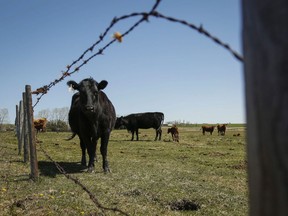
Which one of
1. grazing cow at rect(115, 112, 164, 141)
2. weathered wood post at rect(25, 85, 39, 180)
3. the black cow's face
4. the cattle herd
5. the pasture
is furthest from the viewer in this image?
grazing cow at rect(115, 112, 164, 141)

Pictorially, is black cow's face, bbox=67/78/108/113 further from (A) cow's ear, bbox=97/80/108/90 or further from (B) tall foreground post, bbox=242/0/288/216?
(B) tall foreground post, bbox=242/0/288/216

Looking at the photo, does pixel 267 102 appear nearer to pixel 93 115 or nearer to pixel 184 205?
pixel 184 205

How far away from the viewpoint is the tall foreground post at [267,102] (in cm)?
83

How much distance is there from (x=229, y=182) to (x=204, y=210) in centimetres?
336

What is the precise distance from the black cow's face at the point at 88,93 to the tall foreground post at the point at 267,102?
860 cm

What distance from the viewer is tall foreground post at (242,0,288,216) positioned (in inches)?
32.9

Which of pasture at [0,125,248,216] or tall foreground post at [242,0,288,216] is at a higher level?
tall foreground post at [242,0,288,216]

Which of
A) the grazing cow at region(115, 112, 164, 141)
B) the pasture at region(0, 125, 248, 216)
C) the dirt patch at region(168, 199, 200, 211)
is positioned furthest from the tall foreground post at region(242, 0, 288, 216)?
the grazing cow at region(115, 112, 164, 141)

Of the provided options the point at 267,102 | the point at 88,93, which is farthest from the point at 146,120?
the point at 267,102

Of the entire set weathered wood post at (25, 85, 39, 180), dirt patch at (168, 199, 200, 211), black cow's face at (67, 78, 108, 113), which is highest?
black cow's face at (67, 78, 108, 113)

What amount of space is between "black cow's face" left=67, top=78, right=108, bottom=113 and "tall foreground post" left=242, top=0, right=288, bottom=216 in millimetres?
8596

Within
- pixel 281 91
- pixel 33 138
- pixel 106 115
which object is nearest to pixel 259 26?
pixel 281 91

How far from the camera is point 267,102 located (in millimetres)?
883

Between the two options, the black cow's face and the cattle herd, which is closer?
the black cow's face
